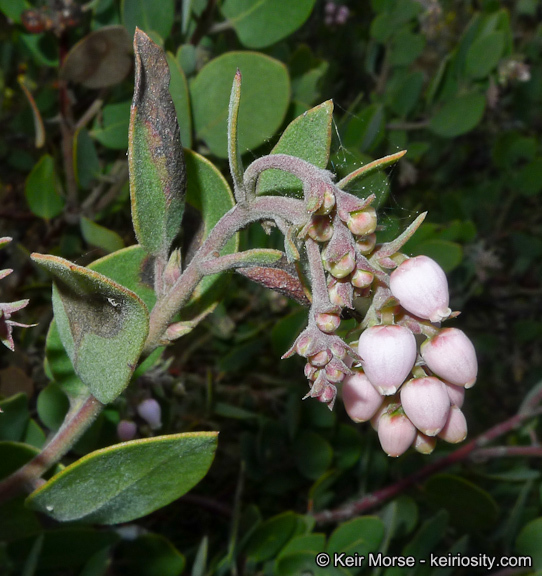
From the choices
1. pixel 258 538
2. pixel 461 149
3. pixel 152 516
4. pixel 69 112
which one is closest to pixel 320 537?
pixel 258 538

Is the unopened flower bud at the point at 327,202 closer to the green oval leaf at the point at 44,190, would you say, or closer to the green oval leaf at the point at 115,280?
the green oval leaf at the point at 115,280

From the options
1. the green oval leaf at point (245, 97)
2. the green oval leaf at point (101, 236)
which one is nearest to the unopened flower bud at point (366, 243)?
the green oval leaf at point (245, 97)

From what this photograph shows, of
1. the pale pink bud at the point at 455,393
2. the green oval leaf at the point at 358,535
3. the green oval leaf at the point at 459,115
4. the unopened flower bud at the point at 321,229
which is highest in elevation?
the unopened flower bud at the point at 321,229

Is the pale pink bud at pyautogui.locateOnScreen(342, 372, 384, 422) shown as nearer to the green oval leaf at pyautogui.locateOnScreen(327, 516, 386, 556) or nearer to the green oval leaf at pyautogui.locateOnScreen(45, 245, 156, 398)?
the green oval leaf at pyautogui.locateOnScreen(45, 245, 156, 398)

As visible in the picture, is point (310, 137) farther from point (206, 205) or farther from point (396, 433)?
point (396, 433)

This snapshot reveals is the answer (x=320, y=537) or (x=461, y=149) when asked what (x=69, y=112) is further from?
(x=461, y=149)

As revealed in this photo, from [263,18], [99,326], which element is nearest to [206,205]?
[99,326]

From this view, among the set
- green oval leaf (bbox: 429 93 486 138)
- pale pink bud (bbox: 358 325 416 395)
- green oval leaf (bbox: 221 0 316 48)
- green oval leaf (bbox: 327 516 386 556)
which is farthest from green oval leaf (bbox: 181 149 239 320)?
green oval leaf (bbox: 429 93 486 138)
